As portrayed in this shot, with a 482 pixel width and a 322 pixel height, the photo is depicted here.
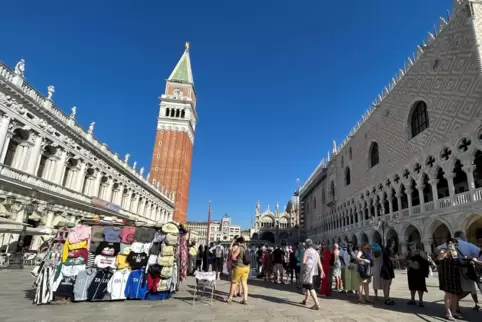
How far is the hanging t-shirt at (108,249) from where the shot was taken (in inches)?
268

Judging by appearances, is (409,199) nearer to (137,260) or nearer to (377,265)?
(377,265)

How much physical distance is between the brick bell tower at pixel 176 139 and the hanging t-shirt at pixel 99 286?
51179 millimetres

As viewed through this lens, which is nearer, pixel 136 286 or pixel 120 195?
pixel 136 286

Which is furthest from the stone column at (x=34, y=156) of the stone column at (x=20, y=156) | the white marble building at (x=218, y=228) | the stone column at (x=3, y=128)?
the white marble building at (x=218, y=228)

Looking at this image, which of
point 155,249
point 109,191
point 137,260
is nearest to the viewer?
point 137,260

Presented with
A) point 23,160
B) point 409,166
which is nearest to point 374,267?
point 409,166

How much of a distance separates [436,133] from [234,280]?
68.0 ft

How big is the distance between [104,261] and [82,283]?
0.64m

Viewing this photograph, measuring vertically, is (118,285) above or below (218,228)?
below

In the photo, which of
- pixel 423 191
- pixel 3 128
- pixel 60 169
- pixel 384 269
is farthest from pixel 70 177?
pixel 423 191

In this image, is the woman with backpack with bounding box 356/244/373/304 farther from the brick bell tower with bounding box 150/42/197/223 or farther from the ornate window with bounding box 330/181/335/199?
the brick bell tower with bounding box 150/42/197/223

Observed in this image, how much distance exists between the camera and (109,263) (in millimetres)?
6777

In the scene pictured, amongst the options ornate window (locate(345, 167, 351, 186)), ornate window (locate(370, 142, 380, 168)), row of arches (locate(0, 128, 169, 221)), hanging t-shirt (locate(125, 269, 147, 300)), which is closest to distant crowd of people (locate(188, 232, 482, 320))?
hanging t-shirt (locate(125, 269, 147, 300))

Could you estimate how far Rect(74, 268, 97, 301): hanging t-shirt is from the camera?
20.7 feet
